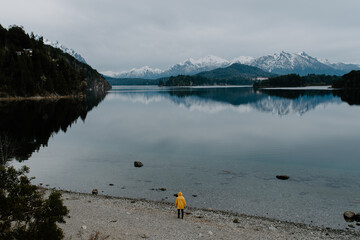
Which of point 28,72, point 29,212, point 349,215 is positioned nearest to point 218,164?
point 349,215

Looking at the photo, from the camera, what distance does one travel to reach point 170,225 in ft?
68.4

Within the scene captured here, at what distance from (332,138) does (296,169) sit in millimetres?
26330

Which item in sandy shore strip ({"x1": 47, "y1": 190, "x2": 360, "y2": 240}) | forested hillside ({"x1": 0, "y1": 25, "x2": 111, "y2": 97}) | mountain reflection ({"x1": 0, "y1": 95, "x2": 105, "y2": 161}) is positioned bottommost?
sandy shore strip ({"x1": 47, "y1": 190, "x2": 360, "y2": 240})

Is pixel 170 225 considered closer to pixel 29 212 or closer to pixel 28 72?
pixel 29 212

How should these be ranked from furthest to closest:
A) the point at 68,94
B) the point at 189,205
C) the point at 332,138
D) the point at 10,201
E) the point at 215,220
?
the point at 68,94, the point at 332,138, the point at 189,205, the point at 215,220, the point at 10,201

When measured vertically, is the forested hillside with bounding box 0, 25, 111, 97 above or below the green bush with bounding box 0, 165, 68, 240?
above

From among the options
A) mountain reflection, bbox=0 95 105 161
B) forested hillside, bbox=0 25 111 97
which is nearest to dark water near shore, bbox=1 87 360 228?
mountain reflection, bbox=0 95 105 161

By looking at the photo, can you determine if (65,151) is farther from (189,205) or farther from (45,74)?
(45,74)

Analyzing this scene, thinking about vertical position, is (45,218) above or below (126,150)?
above

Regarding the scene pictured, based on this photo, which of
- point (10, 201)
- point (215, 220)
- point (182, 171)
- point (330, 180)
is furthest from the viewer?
point (182, 171)

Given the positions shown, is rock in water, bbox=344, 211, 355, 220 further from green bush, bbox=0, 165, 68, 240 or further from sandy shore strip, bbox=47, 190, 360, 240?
green bush, bbox=0, 165, 68, 240

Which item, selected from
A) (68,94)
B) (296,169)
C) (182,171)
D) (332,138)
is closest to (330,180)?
(296,169)

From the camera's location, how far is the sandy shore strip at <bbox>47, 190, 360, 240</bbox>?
19016 millimetres

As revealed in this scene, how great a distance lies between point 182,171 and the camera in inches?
1448
